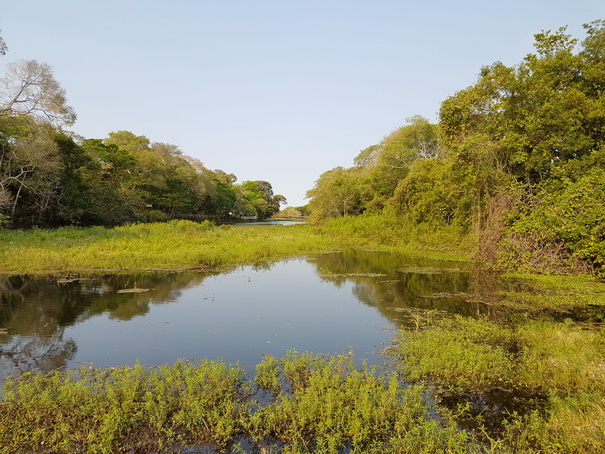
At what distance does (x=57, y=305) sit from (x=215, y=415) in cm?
957

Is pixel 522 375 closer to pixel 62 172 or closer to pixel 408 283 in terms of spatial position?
pixel 408 283

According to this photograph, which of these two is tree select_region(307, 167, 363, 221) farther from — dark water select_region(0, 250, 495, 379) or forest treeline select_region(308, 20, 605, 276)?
dark water select_region(0, 250, 495, 379)

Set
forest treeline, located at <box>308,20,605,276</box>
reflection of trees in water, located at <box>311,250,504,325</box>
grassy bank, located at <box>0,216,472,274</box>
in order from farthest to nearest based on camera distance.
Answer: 1. grassy bank, located at <box>0,216,472,274</box>
2. forest treeline, located at <box>308,20,605,276</box>
3. reflection of trees in water, located at <box>311,250,504,325</box>

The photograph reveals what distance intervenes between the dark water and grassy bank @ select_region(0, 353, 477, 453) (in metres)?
1.57

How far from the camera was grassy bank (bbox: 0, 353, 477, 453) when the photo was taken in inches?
192

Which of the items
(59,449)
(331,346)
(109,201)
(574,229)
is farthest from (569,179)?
(109,201)

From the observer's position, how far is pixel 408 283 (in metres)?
16.4

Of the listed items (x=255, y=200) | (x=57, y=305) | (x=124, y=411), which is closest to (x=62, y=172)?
(x=57, y=305)

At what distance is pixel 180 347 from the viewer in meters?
8.72

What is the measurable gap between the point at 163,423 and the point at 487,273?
55.7 ft

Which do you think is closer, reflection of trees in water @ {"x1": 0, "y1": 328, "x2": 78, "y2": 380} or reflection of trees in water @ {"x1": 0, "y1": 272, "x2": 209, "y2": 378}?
reflection of trees in water @ {"x1": 0, "y1": 328, "x2": 78, "y2": 380}

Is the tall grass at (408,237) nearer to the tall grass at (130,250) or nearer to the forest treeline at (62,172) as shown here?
the tall grass at (130,250)

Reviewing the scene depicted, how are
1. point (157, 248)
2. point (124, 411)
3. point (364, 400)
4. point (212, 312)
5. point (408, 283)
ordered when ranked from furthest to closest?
point (157, 248) < point (408, 283) < point (212, 312) < point (364, 400) < point (124, 411)

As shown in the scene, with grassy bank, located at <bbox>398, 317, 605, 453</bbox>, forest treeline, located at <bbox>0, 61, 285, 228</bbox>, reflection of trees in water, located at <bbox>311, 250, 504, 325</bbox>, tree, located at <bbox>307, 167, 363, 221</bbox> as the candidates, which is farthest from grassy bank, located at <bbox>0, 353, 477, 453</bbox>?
tree, located at <bbox>307, 167, 363, 221</bbox>
